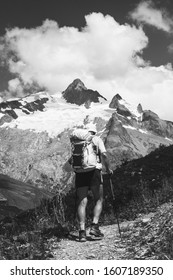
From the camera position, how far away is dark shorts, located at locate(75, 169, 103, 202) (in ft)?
43.0

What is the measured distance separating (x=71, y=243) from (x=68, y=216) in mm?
4930

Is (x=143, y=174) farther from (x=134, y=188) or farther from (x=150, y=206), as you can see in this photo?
(x=150, y=206)

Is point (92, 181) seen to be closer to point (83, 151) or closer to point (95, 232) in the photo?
point (83, 151)

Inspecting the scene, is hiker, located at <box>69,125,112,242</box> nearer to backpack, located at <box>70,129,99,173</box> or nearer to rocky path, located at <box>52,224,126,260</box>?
backpack, located at <box>70,129,99,173</box>

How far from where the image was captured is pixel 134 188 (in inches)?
795

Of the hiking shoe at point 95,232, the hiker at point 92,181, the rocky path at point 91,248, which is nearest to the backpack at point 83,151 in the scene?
the hiker at point 92,181

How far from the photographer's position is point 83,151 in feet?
42.3

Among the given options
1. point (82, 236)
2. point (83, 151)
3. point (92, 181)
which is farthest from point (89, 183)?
point (82, 236)

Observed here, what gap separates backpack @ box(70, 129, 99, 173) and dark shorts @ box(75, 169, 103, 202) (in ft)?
0.69

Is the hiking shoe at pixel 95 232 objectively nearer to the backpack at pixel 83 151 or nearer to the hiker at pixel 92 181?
the hiker at pixel 92 181

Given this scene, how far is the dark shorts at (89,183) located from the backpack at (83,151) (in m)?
0.21

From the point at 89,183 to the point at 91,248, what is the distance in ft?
6.37

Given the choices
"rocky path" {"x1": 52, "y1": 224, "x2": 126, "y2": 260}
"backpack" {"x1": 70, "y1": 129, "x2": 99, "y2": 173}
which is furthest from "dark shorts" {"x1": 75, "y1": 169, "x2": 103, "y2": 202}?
"rocky path" {"x1": 52, "y1": 224, "x2": 126, "y2": 260}

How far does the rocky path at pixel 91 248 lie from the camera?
1121cm
